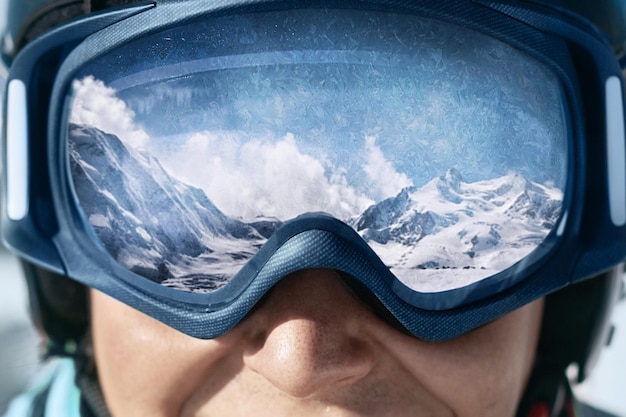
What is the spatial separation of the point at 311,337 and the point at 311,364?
3cm

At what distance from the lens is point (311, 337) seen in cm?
98

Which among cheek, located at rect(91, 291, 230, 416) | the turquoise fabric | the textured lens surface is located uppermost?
the textured lens surface

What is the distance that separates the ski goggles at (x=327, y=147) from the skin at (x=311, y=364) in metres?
0.04

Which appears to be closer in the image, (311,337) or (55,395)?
(311,337)

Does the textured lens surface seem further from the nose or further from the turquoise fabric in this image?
the turquoise fabric

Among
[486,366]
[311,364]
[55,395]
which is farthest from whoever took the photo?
[55,395]

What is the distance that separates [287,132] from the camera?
Answer: 1.01 metres

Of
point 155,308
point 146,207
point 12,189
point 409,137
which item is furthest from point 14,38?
point 409,137

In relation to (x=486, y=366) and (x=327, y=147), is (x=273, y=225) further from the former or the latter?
(x=486, y=366)

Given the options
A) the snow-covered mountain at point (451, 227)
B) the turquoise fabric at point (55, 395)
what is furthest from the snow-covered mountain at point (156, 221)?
the turquoise fabric at point (55, 395)

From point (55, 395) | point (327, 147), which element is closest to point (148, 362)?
point (327, 147)

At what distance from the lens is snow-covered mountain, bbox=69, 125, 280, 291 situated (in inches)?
40.8

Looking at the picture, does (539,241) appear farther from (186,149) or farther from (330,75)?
(186,149)

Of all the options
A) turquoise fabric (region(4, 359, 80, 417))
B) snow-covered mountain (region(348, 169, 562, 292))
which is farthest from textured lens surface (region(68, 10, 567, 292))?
turquoise fabric (region(4, 359, 80, 417))
